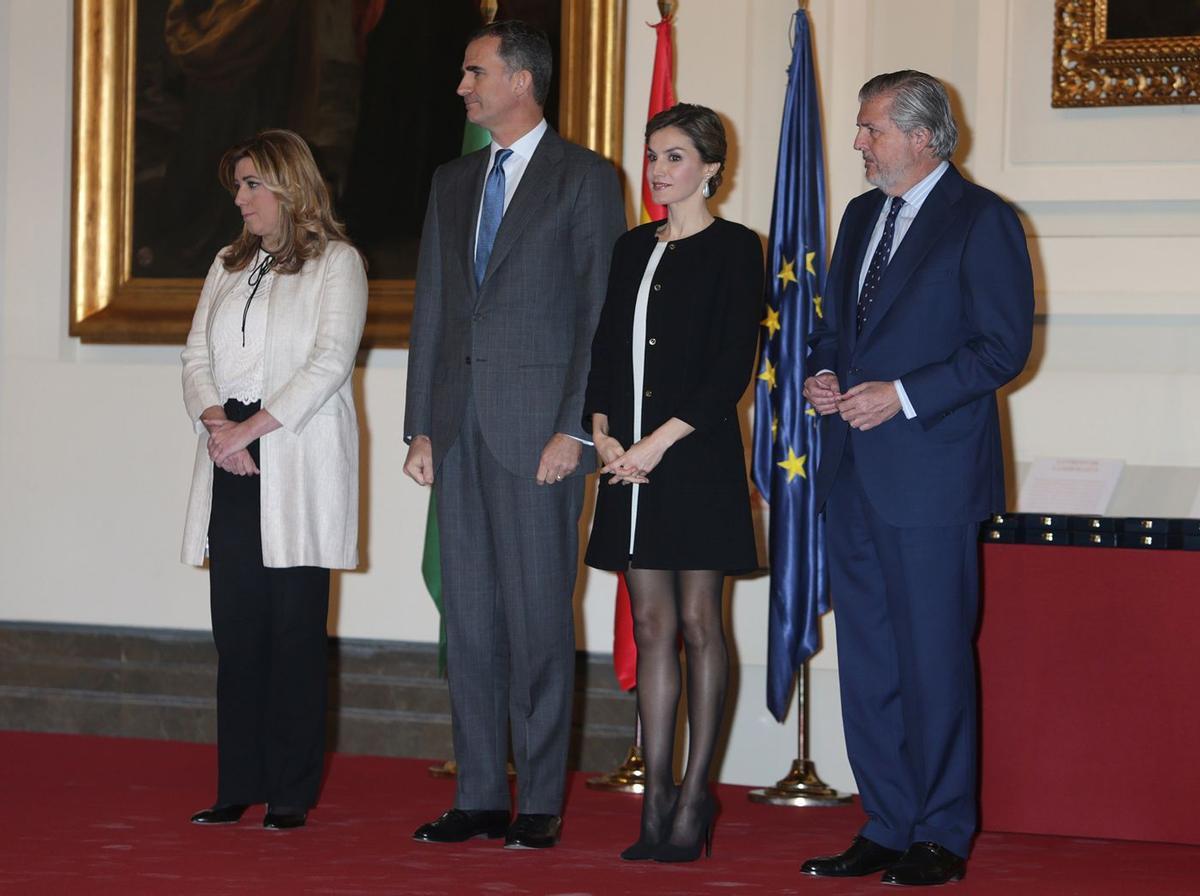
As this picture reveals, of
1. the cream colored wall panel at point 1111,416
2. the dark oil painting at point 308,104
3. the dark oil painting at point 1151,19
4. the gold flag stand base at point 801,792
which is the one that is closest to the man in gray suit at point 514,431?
the gold flag stand base at point 801,792

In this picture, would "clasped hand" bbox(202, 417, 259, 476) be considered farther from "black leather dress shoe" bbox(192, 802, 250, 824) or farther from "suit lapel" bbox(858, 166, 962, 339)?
"suit lapel" bbox(858, 166, 962, 339)

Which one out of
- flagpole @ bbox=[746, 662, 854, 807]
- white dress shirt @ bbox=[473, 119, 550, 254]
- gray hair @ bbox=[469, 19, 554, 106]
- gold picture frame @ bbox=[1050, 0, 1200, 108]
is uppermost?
gold picture frame @ bbox=[1050, 0, 1200, 108]

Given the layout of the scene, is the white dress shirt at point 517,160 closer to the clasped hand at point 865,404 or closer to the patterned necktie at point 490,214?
the patterned necktie at point 490,214

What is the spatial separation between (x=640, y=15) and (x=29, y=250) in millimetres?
2577

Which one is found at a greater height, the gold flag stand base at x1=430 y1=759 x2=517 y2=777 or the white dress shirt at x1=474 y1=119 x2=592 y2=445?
the white dress shirt at x1=474 y1=119 x2=592 y2=445

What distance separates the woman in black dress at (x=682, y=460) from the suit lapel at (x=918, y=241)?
28 centimetres

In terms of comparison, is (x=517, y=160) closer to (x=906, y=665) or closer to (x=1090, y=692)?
(x=906, y=665)

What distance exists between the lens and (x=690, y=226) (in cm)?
372

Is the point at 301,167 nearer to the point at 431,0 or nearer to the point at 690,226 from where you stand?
the point at 690,226

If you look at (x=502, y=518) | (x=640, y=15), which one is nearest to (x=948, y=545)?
(x=502, y=518)

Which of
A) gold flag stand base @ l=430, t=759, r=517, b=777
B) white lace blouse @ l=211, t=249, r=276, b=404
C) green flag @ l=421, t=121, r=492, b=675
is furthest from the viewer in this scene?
green flag @ l=421, t=121, r=492, b=675

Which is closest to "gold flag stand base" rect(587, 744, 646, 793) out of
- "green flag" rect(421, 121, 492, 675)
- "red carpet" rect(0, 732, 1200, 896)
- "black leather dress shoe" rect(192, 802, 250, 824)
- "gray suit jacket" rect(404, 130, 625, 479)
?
"red carpet" rect(0, 732, 1200, 896)

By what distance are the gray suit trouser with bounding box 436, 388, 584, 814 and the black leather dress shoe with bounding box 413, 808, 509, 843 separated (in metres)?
0.02

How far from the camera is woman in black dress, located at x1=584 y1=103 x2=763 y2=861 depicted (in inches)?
142
